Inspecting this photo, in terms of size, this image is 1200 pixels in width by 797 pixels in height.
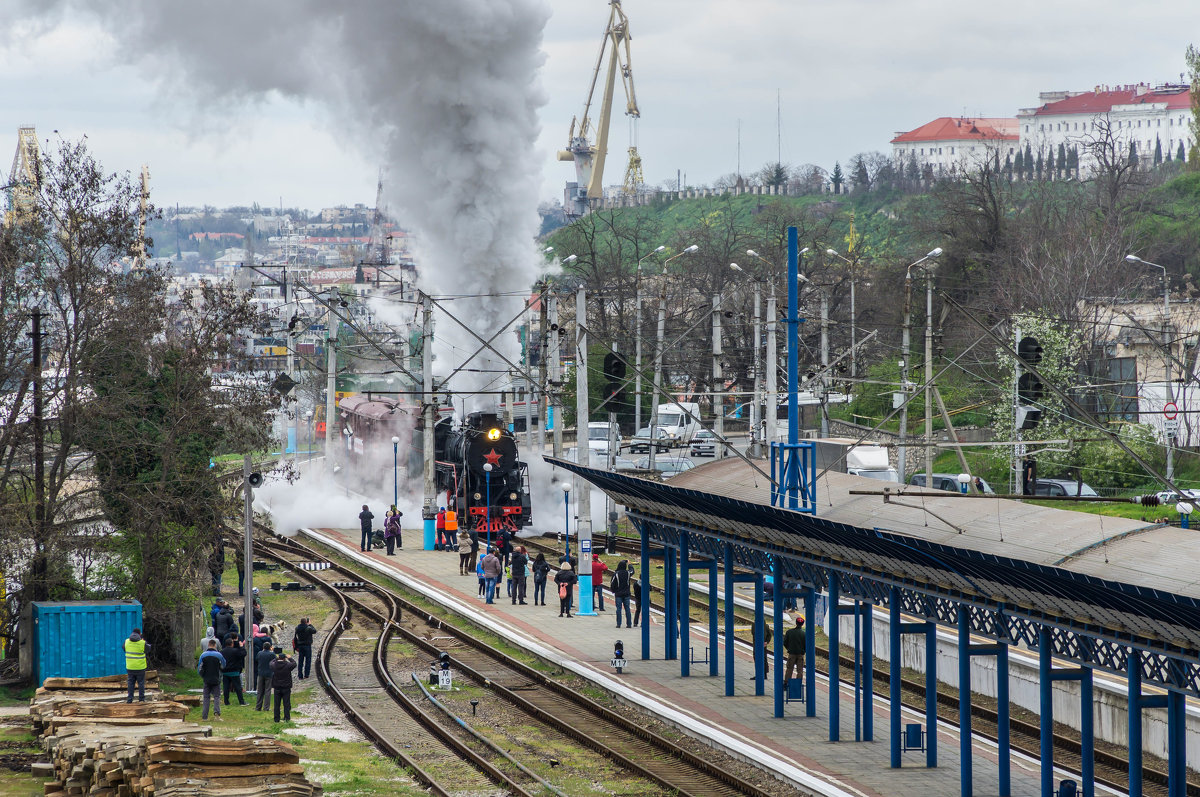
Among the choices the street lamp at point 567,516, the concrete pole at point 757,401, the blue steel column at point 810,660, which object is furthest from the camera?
the concrete pole at point 757,401

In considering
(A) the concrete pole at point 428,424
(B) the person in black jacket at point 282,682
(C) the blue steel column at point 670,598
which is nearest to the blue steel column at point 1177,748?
(C) the blue steel column at point 670,598

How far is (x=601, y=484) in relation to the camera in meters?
26.3

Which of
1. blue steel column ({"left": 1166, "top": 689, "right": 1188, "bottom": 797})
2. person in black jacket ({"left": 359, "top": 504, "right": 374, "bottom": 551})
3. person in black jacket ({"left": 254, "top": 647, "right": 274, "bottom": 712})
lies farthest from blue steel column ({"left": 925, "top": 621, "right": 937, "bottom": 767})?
person in black jacket ({"left": 359, "top": 504, "right": 374, "bottom": 551})

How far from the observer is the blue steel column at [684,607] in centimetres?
2555

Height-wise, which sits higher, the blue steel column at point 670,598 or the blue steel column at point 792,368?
the blue steel column at point 792,368

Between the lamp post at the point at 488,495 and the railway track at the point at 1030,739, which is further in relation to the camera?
the lamp post at the point at 488,495

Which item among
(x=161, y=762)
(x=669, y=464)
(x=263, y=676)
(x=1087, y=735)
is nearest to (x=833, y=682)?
(x=1087, y=735)

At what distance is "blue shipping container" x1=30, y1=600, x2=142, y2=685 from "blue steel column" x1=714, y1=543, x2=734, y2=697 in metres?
10.4

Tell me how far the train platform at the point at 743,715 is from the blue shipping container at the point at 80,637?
26.2 ft

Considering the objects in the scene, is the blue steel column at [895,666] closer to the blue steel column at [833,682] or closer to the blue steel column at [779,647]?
the blue steel column at [833,682]

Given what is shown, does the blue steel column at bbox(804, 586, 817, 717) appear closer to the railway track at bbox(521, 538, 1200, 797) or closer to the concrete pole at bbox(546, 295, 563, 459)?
the railway track at bbox(521, 538, 1200, 797)

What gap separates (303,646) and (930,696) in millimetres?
12283

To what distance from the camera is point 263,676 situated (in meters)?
23.4

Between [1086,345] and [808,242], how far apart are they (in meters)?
51.6
